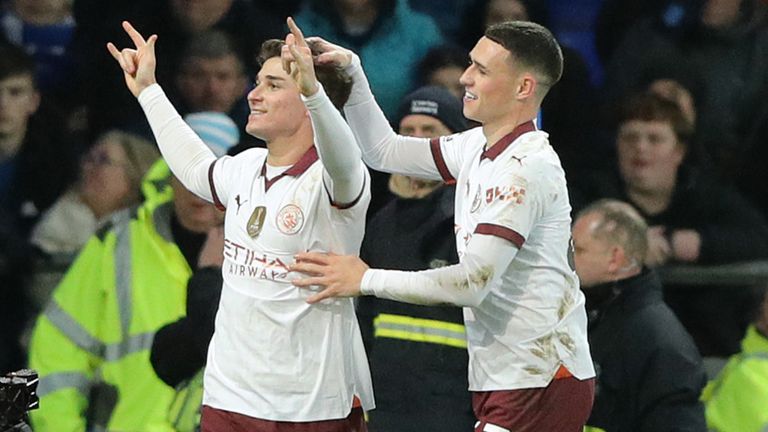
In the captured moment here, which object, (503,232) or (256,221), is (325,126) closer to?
(256,221)

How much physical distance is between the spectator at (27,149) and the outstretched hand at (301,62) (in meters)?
2.39

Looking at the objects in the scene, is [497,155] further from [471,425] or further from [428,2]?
[428,2]

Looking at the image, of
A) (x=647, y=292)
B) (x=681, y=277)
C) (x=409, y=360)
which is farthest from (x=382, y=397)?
(x=681, y=277)

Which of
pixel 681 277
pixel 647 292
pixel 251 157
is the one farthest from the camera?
pixel 681 277

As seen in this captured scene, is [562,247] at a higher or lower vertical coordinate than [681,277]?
higher

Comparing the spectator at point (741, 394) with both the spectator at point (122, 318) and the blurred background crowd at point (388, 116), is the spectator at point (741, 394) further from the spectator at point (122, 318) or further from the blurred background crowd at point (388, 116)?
the spectator at point (122, 318)

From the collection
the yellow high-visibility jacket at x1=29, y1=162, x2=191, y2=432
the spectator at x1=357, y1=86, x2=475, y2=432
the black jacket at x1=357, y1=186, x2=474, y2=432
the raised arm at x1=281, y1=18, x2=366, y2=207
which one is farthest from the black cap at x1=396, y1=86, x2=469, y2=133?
the raised arm at x1=281, y1=18, x2=366, y2=207

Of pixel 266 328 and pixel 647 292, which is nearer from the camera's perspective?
pixel 266 328

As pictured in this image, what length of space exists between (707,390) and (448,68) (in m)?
1.39

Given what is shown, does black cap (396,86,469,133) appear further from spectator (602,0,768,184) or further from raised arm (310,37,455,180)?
spectator (602,0,768,184)

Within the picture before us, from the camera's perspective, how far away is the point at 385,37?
629 centimetres

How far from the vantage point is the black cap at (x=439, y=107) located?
18.1 feet

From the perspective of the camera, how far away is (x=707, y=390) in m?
5.98

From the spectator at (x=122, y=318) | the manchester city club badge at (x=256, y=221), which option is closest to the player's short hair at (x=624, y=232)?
the spectator at (x=122, y=318)
